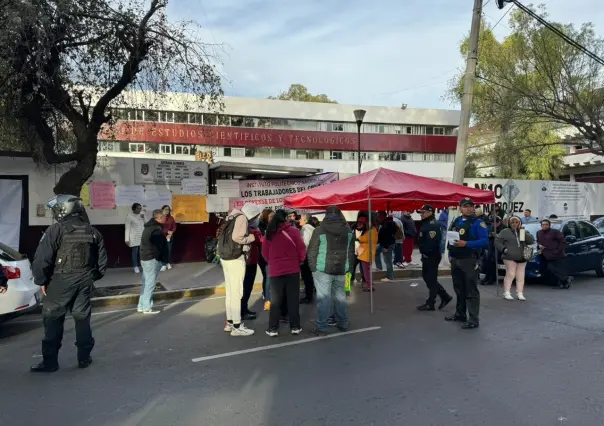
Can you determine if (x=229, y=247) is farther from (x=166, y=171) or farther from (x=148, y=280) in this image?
(x=166, y=171)

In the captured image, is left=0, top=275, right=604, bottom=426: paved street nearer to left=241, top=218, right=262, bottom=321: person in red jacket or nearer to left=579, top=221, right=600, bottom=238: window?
left=241, top=218, right=262, bottom=321: person in red jacket

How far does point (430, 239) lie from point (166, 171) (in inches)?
304

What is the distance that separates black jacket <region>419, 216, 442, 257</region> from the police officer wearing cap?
0.63m

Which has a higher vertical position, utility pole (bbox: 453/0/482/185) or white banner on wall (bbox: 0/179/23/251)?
utility pole (bbox: 453/0/482/185)

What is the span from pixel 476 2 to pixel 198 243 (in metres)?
10.1

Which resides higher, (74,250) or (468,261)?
(74,250)

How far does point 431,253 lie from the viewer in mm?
8109

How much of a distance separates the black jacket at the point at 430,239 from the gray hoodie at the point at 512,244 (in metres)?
2.02

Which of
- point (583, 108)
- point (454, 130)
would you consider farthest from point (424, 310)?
point (454, 130)

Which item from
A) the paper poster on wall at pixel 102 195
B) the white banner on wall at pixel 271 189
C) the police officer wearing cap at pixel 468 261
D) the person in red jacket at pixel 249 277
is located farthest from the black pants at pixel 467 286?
the paper poster on wall at pixel 102 195

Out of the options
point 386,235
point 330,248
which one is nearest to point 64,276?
point 330,248

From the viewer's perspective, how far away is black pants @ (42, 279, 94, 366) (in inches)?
201

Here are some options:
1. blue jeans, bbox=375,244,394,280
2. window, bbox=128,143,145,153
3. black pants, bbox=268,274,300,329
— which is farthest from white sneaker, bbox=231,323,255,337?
window, bbox=128,143,145,153

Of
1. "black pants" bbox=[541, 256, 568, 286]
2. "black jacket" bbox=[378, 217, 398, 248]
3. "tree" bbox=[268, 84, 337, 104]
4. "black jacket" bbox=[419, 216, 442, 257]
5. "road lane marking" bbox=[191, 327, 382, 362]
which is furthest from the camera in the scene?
"tree" bbox=[268, 84, 337, 104]
